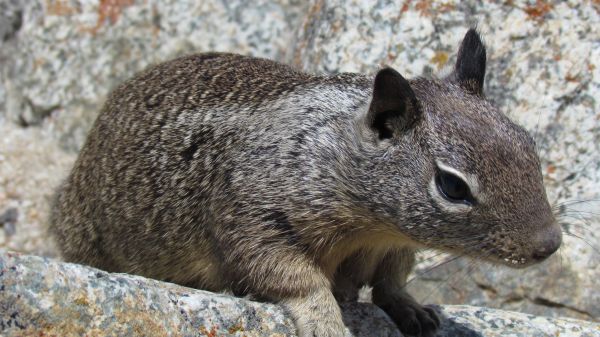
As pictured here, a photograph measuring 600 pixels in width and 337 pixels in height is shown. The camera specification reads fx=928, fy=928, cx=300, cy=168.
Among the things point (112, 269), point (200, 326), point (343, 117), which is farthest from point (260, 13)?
point (200, 326)

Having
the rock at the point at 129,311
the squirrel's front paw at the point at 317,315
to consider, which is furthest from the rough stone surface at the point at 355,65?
the rock at the point at 129,311

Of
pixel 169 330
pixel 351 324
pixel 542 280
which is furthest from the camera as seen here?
pixel 542 280

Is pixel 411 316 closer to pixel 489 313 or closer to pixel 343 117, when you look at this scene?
pixel 489 313

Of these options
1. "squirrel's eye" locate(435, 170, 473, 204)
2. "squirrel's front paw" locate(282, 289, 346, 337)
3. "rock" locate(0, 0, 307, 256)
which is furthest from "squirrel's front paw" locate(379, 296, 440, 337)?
"rock" locate(0, 0, 307, 256)

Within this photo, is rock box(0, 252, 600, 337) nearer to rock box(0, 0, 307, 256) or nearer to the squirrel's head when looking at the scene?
the squirrel's head

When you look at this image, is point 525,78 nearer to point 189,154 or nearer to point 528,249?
point 189,154

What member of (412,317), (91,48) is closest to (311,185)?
(412,317)
